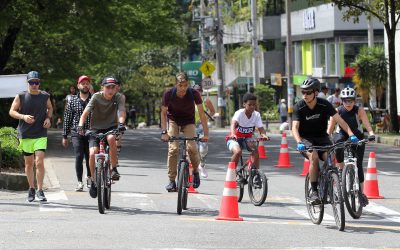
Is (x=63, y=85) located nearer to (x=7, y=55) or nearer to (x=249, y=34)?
(x=7, y=55)

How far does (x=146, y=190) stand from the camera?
17859 mm

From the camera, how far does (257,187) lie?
50.1 ft

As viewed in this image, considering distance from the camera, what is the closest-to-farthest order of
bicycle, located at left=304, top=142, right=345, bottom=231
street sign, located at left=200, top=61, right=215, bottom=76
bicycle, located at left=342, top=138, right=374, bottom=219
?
1. bicycle, located at left=304, top=142, right=345, bottom=231
2. bicycle, located at left=342, top=138, right=374, bottom=219
3. street sign, located at left=200, top=61, right=215, bottom=76

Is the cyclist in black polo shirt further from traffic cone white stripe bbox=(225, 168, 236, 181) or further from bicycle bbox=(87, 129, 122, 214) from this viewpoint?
bicycle bbox=(87, 129, 122, 214)

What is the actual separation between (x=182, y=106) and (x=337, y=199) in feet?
11.9

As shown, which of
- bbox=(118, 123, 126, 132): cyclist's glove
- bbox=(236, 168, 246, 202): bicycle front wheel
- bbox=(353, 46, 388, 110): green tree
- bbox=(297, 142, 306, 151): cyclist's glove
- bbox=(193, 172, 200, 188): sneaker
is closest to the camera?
bbox=(297, 142, 306, 151): cyclist's glove

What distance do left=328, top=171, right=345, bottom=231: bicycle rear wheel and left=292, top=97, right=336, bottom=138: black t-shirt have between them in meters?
0.85

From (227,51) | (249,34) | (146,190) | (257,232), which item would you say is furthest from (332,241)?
(227,51)

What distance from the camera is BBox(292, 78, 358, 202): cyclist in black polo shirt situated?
507 inches

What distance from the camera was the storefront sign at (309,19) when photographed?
60.4 metres

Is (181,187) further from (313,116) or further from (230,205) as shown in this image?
(313,116)

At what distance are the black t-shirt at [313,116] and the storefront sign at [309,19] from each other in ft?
157

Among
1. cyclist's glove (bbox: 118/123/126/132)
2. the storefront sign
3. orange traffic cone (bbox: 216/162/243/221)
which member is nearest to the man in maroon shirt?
cyclist's glove (bbox: 118/123/126/132)

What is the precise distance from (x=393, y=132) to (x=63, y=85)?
1964 centimetres
